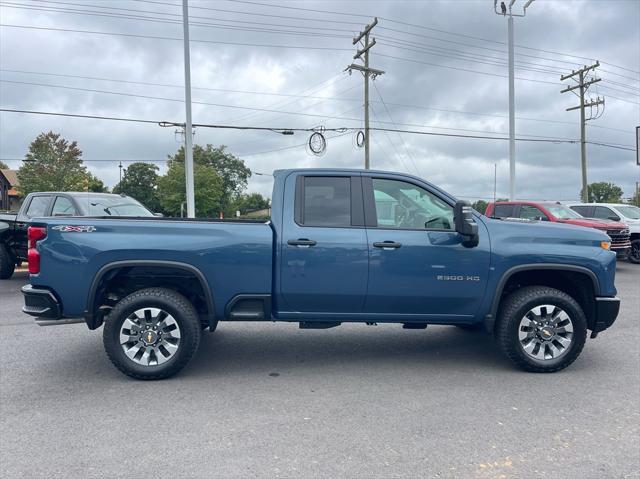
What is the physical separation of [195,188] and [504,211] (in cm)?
4370

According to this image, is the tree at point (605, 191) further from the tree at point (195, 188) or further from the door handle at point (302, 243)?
the door handle at point (302, 243)

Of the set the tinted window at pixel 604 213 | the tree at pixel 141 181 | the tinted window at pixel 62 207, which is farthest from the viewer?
the tree at pixel 141 181

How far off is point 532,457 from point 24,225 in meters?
10.3

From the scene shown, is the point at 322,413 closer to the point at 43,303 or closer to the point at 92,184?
the point at 43,303

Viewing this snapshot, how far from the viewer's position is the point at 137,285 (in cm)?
Answer: 502

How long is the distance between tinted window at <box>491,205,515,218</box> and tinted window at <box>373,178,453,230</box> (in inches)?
398

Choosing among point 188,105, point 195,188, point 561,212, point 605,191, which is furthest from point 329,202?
point 605,191

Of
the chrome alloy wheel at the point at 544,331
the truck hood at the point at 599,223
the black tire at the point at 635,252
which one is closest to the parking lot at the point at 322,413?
the chrome alloy wheel at the point at 544,331

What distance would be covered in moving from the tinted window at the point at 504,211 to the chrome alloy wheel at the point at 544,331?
32.3 ft

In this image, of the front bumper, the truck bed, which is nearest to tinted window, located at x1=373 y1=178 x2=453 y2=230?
the truck bed

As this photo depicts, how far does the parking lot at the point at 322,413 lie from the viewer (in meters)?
3.21

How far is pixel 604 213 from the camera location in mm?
15836

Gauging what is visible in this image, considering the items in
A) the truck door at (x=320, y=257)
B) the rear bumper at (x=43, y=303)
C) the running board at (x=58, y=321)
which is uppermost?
the truck door at (x=320, y=257)

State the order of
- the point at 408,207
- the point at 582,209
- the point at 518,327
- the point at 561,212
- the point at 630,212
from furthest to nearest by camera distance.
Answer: the point at 582,209 < the point at 630,212 < the point at 561,212 < the point at 408,207 < the point at 518,327
